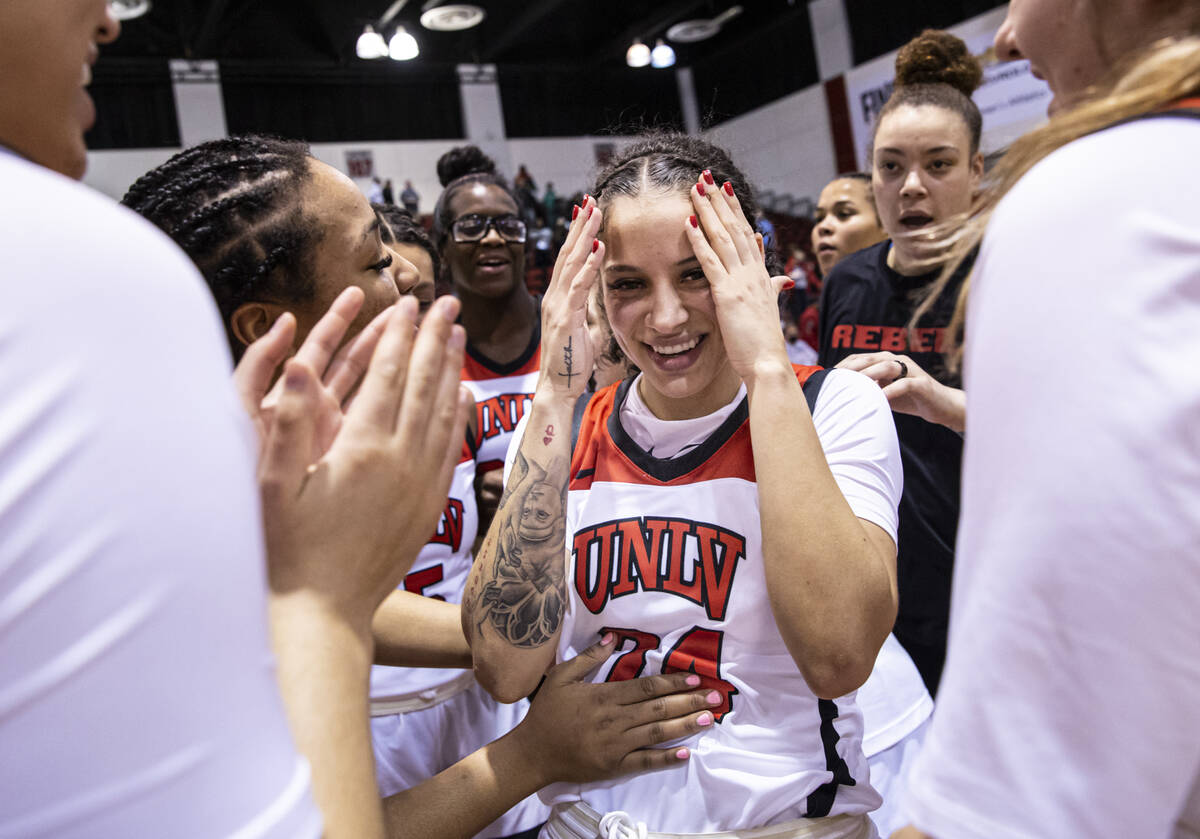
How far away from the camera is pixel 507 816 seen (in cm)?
181

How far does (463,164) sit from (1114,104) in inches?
122

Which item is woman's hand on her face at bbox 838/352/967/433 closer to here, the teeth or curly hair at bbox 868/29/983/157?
the teeth

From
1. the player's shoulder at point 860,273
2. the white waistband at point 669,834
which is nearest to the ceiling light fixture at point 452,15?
the player's shoulder at point 860,273

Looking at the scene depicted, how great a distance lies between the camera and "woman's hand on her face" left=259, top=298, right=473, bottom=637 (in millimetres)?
725

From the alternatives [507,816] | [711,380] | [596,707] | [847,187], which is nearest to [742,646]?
[596,707]

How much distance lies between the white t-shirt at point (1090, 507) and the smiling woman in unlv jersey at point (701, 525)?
696mm

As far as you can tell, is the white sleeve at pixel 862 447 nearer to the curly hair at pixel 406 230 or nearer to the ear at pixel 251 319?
the ear at pixel 251 319

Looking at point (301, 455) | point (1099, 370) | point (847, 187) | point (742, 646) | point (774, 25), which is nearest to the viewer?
point (1099, 370)

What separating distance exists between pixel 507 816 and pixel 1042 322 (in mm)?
1582

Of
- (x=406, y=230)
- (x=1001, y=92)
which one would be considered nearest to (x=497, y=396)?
(x=406, y=230)

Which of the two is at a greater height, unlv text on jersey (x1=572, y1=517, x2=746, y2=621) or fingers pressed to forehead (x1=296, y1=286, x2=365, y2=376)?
fingers pressed to forehead (x1=296, y1=286, x2=365, y2=376)

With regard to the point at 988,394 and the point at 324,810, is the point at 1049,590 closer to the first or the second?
the point at 988,394

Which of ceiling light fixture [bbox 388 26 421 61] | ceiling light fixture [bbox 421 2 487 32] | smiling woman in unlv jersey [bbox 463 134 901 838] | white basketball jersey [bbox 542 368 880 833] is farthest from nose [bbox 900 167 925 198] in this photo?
ceiling light fixture [bbox 421 2 487 32]

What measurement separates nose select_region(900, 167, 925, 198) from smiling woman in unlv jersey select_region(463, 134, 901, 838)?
1180 mm
